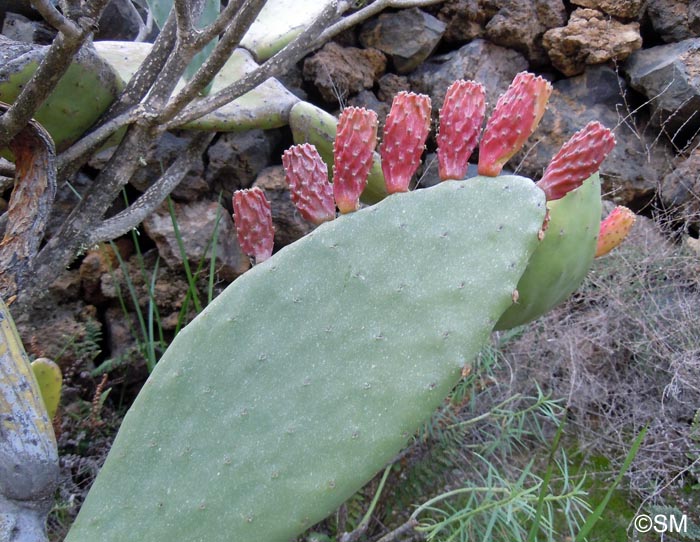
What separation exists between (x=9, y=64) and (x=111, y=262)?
78cm

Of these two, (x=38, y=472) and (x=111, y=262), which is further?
(x=111, y=262)

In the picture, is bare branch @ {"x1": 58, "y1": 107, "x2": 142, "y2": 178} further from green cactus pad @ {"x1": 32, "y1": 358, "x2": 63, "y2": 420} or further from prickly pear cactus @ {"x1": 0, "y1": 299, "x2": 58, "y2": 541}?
prickly pear cactus @ {"x1": 0, "y1": 299, "x2": 58, "y2": 541}

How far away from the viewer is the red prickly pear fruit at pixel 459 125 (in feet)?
2.27

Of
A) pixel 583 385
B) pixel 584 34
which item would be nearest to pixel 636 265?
pixel 583 385

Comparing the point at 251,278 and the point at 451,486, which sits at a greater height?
the point at 251,278

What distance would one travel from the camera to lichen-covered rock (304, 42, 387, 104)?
1801mm

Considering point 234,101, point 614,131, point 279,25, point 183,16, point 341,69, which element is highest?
point 183,16

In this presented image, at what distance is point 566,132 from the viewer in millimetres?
1975

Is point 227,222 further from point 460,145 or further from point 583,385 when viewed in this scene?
point 583,385

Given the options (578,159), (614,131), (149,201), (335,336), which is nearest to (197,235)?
(149,201)

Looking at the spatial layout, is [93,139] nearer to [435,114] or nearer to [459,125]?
[459,125]

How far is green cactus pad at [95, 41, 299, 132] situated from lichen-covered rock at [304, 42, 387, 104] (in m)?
0.45

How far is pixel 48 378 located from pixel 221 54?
1.75 ft

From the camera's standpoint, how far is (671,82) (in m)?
1.93
